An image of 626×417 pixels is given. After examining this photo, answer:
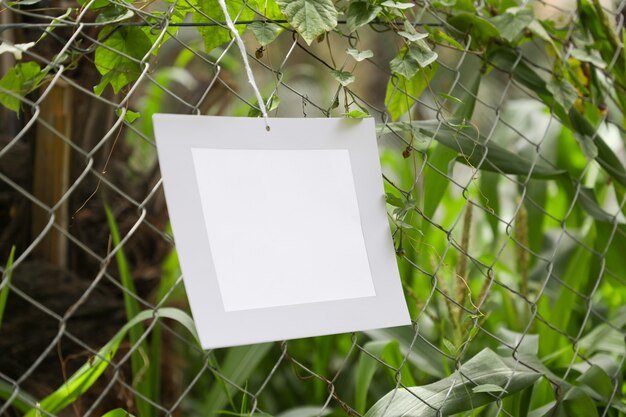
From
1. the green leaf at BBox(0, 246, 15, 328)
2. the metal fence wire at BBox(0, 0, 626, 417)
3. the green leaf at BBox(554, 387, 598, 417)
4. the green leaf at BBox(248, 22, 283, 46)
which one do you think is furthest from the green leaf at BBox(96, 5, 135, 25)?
the green leaf at BBox(554, 387, 598, 417)

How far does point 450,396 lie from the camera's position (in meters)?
0.73

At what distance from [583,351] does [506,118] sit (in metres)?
0.59

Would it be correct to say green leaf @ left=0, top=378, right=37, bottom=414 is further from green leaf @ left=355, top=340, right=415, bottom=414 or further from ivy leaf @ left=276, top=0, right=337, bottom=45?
ivy leaf @ left=276, top=0, right=337, bottom=45

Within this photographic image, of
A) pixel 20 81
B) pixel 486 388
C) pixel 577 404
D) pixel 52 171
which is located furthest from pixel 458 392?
pixel 52 171

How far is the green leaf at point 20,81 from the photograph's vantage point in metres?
0.59

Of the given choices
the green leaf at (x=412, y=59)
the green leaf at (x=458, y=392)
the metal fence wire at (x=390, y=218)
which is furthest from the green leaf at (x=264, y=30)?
the green leaf at (x=458, y=392)

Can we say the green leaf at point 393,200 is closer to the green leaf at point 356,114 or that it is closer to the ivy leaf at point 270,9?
the green leaf at point 356,114

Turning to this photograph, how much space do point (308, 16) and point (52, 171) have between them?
2.21 feet

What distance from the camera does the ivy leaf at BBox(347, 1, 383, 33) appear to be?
64cm

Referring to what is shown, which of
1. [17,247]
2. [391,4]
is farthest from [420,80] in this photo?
[17,247]

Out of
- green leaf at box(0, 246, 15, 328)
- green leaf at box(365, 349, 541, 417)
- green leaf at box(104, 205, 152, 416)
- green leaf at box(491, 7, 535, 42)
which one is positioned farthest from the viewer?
green leaf at box(104, 205, 152, 416)

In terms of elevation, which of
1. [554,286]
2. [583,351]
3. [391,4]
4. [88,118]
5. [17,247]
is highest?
[391,4]

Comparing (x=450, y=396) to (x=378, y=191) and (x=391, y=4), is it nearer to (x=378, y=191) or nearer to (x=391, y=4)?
(x=378, y=191)

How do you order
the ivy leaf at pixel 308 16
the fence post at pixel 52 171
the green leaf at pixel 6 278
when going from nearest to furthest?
the green leaf at pixel 6 278 → the ivy leaf at pixel 308 16 → the fence post at pixel 52 171
